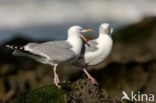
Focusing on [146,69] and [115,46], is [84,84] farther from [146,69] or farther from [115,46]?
[115,46]

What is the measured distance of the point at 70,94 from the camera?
11.4m

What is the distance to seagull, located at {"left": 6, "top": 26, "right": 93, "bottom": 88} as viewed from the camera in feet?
36.1

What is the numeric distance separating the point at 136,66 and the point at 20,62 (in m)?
5.11

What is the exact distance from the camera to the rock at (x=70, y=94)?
446 inches

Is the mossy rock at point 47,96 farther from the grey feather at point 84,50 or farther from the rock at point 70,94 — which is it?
the grey feather at point 84,50

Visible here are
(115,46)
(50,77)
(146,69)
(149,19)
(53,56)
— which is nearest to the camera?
(53,56)

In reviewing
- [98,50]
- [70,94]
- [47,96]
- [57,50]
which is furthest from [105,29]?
[47,96]

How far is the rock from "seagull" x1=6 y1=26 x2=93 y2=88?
0.13m

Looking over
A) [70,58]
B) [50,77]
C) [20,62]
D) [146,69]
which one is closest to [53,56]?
[70,58]

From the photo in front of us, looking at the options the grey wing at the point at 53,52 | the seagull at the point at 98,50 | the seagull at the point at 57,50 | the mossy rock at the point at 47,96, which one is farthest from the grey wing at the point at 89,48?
the mossy rock at the point at 47,96

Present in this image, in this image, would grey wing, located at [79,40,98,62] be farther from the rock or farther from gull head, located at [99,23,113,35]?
the rock

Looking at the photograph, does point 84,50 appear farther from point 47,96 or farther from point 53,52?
point 47,96

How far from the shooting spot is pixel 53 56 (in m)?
11.1

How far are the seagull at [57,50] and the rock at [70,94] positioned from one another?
0.13 meters
